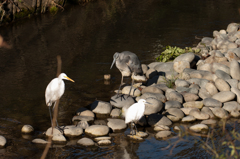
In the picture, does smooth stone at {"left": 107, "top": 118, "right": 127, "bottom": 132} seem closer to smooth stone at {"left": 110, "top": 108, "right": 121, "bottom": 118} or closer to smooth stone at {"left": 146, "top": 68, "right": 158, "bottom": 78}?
smooth stone at {"left": 110, "top": 108, "right": 121, "bottom": 118}

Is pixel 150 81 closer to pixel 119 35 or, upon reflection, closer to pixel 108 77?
pixel 108 77

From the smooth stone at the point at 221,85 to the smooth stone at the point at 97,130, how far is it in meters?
3.90

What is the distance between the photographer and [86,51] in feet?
45.1

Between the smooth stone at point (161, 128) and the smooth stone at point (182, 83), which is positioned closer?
the smooth stone at point (161, 128)

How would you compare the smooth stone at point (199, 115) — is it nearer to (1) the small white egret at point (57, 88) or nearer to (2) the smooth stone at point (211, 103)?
(2) the smooth stone at point (211, 103)

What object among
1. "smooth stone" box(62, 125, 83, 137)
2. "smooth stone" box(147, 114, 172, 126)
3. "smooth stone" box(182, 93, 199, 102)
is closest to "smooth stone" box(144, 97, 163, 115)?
"smooth stone" box(147, 114, 172, 126)

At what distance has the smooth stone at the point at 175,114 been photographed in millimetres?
7859

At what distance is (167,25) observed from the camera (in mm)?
18031

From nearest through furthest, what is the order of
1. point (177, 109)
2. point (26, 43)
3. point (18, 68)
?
1. point (177, 109)
2. point (18, 68)
3. point (26, 43)

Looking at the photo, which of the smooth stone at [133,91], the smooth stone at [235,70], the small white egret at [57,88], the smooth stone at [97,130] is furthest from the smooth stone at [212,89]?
the small white egret at [57,88]

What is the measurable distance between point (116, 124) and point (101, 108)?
0.94 metres

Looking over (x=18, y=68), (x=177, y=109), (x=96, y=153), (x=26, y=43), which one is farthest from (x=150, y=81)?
(x=26, y=43)

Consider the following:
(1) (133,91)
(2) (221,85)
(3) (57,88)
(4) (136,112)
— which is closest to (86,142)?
(4) (136,112)

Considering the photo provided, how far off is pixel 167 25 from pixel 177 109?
35.8 feet
